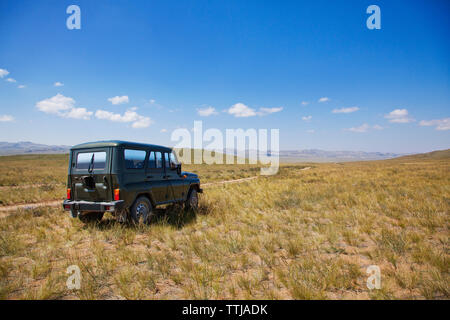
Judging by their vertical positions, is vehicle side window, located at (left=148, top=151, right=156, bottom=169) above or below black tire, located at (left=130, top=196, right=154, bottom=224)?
above

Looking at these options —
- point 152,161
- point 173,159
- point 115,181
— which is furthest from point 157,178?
point 115,181

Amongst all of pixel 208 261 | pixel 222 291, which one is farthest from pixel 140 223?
pixel 222 291

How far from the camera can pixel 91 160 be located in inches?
240

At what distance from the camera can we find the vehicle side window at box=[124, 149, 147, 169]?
608cm

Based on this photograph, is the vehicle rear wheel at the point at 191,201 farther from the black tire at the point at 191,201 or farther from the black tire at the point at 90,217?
the black tire at the point at 90,217

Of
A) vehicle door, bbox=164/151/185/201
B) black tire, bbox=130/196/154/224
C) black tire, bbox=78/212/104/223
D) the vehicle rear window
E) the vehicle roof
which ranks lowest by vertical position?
black tire, bbox=78/212/104/223

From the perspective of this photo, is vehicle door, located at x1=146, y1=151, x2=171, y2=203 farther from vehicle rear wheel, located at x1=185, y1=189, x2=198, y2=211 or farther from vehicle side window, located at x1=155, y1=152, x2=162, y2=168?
vehicle rear wheel, located at x1=185, y1=189, x2=198, y2=211

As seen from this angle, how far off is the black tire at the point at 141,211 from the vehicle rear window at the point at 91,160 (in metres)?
1.35

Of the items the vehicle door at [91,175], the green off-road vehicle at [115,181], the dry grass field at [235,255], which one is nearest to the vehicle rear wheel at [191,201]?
the dry grass field at [235,255]

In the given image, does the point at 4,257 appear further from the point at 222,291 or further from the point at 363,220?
the point at 363,220

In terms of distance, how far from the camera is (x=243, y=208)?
923 centimetres

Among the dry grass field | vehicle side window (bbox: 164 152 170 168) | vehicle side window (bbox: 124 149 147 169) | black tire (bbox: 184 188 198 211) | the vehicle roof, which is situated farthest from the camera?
black tire (bbox: 184 188 198 211)

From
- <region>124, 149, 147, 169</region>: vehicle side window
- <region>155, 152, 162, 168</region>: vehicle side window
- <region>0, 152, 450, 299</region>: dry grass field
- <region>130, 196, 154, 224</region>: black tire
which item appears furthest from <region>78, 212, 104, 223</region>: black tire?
<region>155, 152, 162, 168</region>: vehicle side window

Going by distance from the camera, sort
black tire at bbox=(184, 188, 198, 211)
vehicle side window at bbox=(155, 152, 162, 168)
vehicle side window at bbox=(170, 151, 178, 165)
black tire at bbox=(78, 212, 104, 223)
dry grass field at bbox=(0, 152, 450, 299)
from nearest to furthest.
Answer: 1. dry grass field at bbox=(0, 152, 450, 299)
2. black tire at bbox=(78, 212, 104, 223)
3. vehicle side window at bbox=(155, 152, 162, 168)
4. vehicle side window at bbox=(170, 151, 178, 165)
5. black tire at bbox=(184, 188, 198, 211)
